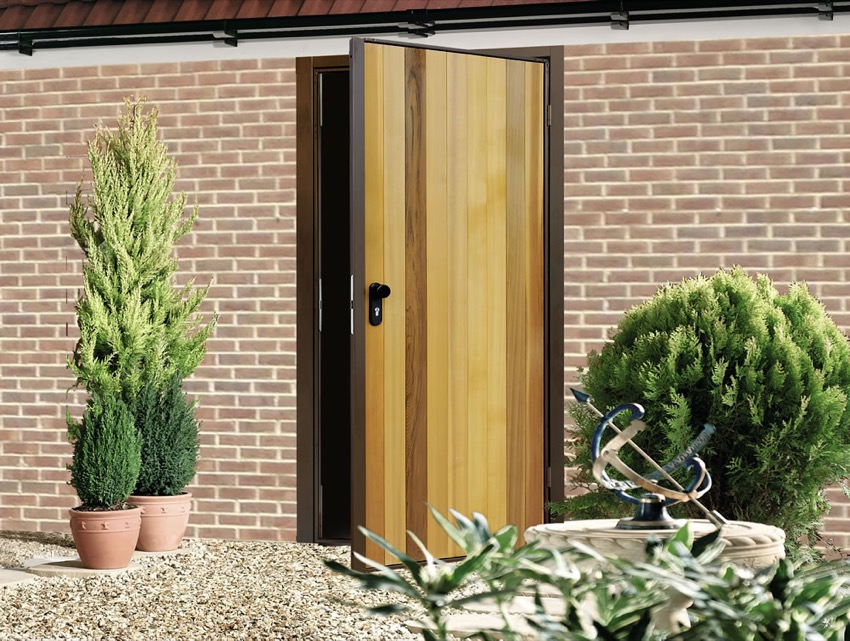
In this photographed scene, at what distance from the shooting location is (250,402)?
6.43m

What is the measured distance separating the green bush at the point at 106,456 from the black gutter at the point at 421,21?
6.94ft

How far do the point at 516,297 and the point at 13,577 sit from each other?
2746 millimetres

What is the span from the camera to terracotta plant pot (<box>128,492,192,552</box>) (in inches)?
234

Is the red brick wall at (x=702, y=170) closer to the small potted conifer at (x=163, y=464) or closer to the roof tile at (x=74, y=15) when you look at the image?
the small potted conifer at (x=163, y=464)

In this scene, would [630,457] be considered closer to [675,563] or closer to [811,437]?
[811,437]

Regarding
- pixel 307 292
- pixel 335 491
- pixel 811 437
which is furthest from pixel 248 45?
pixel 811 437

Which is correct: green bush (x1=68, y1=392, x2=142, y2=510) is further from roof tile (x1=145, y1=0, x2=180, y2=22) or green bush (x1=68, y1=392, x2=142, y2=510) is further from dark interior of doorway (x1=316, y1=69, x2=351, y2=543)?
roof tile (x1=145, y1=0, x2=180, y2=22)

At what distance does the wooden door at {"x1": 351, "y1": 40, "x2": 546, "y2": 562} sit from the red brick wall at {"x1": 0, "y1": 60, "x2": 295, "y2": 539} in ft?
3.84

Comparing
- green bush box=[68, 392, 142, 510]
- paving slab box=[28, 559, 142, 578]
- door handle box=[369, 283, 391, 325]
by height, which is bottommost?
paving slab box=[28, 559, 142, 578]

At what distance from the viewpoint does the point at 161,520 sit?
19.6 ft

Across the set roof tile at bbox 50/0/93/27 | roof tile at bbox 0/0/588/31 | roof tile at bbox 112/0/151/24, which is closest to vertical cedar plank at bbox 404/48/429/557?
roof tile at bbox 0/0/588/31

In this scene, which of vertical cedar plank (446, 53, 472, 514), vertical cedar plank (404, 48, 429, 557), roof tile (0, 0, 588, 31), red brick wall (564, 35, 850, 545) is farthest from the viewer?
roof tile (0, 0, 588, 31)

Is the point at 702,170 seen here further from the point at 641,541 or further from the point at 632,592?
the point at 632,592

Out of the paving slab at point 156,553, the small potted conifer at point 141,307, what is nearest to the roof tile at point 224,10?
the small potted conifer at point 141,307
